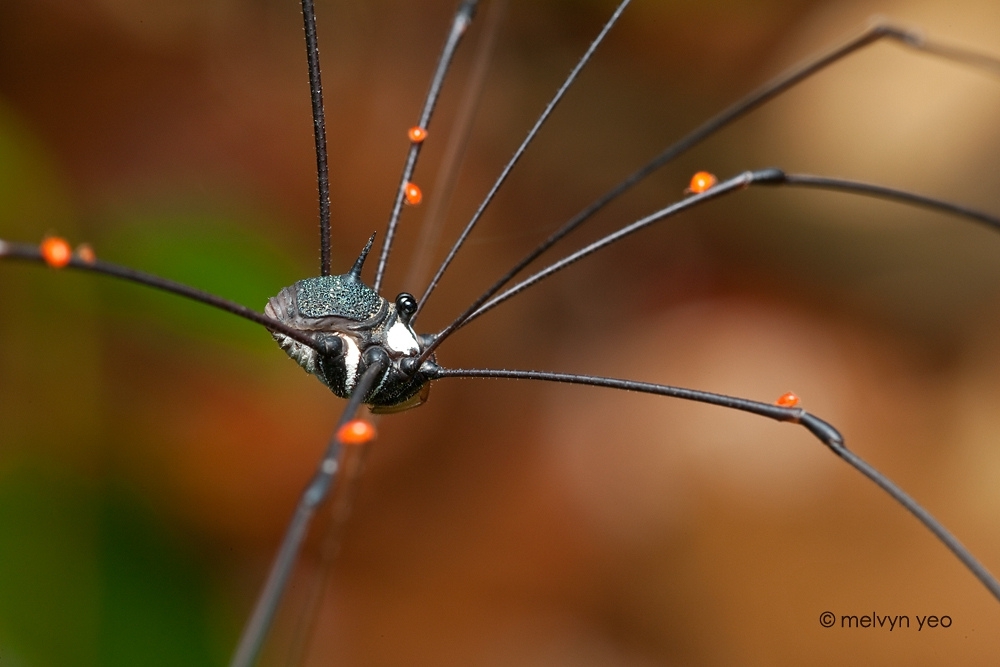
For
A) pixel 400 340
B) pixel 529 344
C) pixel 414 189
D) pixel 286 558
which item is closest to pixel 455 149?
pixel 529 344

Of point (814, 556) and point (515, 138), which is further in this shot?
point (515, 138)

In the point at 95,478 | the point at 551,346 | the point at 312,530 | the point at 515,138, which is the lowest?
the point at 95,478

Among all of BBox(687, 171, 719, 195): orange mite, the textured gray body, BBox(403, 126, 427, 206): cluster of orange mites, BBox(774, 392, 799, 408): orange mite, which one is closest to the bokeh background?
the textured gray body

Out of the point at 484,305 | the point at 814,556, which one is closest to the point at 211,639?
the point at 484,305

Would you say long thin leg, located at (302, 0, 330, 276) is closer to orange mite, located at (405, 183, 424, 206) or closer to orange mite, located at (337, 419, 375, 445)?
orange mite, located at (405, 183, 424, 206)

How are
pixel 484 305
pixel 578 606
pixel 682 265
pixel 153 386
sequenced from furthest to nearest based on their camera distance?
pixel 682 265, pixel 578 606, pixel 153 386, pixel 484 305

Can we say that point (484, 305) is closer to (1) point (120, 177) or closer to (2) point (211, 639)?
(2) point (211, 639)

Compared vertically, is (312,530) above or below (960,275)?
below
